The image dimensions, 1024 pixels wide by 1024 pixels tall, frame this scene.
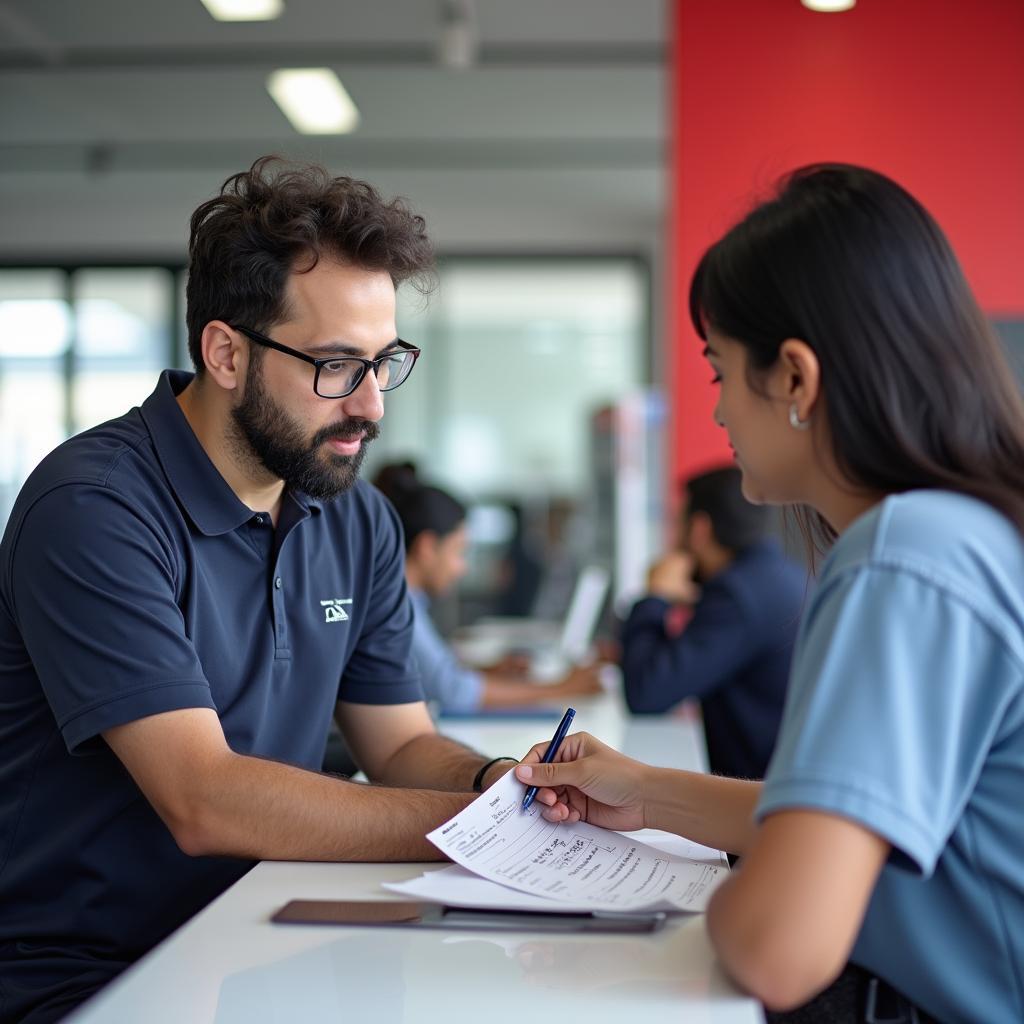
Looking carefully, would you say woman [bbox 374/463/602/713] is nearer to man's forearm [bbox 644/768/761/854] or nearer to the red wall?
the red wall

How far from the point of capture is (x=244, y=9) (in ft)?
18.0

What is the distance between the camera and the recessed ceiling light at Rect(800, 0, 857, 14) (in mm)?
4469

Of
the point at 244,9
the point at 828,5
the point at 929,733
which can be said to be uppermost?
the point at 244,9

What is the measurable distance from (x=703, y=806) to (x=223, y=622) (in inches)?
27.2

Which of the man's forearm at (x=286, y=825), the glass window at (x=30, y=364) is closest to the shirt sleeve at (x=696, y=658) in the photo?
the man's forearm at (x=286, y=825)

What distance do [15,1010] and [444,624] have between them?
619 cm

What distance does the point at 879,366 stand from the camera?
1062mm

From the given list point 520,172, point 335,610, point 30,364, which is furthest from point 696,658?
point 30,364

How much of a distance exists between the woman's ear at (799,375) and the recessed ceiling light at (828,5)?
151 inches

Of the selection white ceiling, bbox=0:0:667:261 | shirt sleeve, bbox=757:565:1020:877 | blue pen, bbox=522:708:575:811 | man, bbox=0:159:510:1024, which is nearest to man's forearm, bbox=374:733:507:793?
man, bbox=0:159:510:1024

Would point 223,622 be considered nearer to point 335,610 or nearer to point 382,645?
point 335,610

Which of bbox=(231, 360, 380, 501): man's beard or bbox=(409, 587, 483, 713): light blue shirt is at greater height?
bbox=(231, 360, 380, 501): man's beard

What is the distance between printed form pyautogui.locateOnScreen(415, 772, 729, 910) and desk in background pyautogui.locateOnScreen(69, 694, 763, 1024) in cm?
8

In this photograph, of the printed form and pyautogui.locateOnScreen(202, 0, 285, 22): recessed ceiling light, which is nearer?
the printed form
